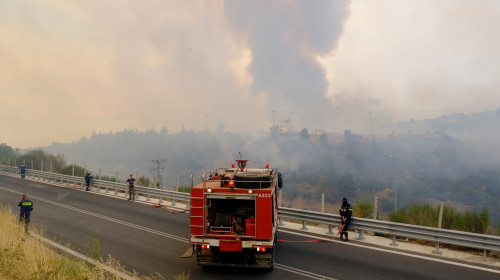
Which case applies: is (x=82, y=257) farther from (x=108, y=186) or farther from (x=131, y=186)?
(x=108, y=186)

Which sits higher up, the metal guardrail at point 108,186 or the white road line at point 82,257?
the metal guardrail at point 108,186

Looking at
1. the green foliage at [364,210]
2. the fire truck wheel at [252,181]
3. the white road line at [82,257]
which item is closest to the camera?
the white road line at [82,257]

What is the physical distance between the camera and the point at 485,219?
12930 mm

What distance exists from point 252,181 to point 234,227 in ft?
4.98

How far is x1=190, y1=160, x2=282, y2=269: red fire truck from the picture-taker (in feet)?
30.8

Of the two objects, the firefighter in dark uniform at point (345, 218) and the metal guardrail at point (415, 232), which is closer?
the metal guardrail at point (415, 232)

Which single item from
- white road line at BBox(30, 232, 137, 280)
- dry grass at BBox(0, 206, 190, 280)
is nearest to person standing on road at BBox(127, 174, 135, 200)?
white road line at BBox(30, 232, 137, 280)

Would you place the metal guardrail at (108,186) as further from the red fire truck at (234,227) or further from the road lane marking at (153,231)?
the red fire truck at (234,227)

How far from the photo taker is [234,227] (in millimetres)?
10070

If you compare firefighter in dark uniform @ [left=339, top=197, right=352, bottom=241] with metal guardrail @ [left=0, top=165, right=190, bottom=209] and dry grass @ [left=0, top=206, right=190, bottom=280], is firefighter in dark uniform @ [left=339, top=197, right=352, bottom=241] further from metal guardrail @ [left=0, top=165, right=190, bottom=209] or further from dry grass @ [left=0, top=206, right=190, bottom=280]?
metal guardrail @ [left=0, top=165, right=190, bottom=209]

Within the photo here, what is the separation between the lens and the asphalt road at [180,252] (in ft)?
32.1

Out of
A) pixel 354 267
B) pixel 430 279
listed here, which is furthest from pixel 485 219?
pixel 354 267

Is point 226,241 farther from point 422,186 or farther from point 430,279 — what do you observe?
point 422,186

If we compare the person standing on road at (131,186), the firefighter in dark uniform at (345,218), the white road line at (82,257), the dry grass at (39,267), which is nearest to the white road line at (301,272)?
the dry grass at (39,267)
